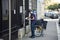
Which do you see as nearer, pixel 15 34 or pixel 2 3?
pixel 2 3

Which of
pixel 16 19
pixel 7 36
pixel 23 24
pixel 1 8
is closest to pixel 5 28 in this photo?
pixel 7 36

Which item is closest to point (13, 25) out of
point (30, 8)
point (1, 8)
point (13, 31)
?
point (13, 31)

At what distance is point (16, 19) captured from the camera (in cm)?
1166

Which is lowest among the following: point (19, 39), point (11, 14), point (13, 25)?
point (19, 39)

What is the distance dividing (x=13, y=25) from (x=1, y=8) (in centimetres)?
189

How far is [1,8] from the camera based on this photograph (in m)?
9.14

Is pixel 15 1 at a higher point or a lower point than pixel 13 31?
higher

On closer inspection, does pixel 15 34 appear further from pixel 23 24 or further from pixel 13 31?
pixel 23 24

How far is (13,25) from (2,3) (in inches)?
75.4

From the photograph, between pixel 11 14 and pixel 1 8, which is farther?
pixel 11 14

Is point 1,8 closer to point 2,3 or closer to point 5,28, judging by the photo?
point 2,3

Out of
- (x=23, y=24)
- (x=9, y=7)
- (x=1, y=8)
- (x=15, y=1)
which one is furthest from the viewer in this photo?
(x=23, y=24)

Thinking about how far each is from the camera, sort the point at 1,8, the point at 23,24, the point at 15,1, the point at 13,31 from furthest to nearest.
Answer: the point at 23,24 → the point at 15,1 → the point at 13,31 → the point at 1,8

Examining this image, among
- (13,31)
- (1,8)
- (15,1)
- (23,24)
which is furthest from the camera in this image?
(23,24)
